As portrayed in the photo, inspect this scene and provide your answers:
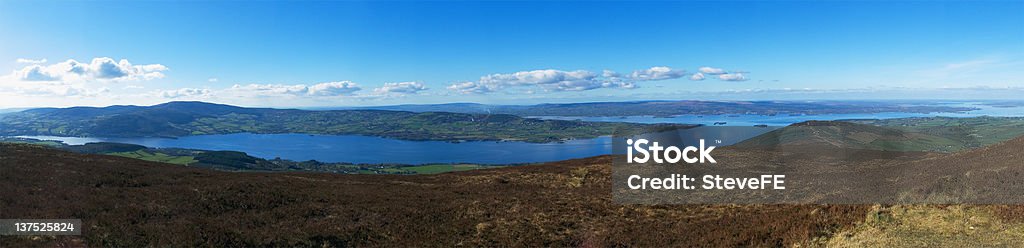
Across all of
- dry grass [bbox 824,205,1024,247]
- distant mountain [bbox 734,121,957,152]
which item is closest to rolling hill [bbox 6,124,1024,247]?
dry grass [bbox 824,205,1024,247]

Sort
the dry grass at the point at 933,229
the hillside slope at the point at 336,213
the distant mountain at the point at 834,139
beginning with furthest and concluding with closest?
the distant mountain at the point at 834,139, the hillside slope at the point at 336,213, the dry grass at the point at 933,229

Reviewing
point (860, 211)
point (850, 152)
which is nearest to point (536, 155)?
point (850, 152)

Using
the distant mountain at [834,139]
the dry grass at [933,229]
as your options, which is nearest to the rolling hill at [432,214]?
the dry grass at [933,229]

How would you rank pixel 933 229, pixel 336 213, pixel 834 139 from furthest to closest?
pixel 834 139, pixel 336 213, pixel 933 229

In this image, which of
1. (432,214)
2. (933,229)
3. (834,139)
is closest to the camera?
(933,229)

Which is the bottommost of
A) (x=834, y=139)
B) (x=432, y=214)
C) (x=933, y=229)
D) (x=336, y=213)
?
(x=432, y=214)

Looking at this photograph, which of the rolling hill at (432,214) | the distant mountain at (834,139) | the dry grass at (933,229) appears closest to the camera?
the dry grass at (933,229)

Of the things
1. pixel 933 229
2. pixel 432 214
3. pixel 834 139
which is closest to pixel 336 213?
pixel 432 214

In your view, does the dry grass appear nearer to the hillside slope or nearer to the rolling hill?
the rolling hill

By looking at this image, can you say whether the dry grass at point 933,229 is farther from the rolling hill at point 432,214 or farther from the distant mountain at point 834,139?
the distant mountain at point 834,139

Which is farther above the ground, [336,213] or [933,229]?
[933,229]

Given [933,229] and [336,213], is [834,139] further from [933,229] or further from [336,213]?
[336,213]
